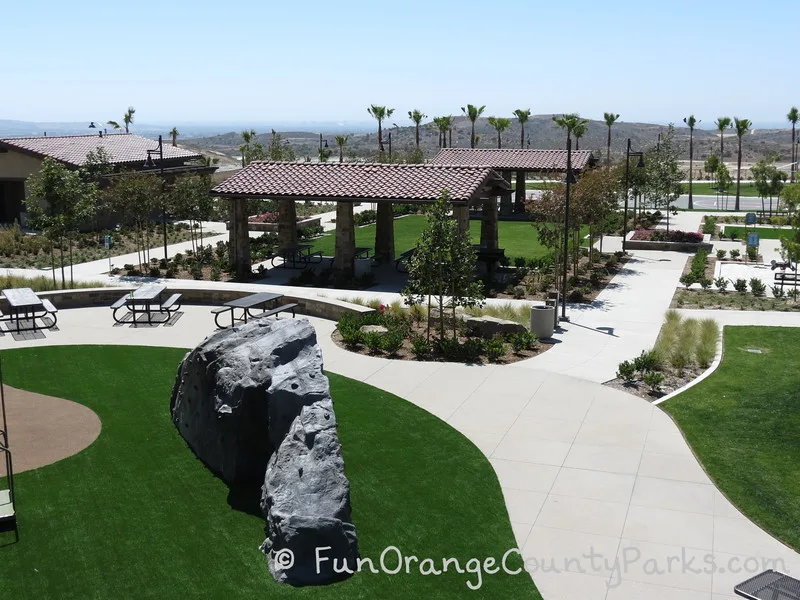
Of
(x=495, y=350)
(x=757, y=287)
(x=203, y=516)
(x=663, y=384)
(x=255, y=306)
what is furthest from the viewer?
(x=757, y=287)

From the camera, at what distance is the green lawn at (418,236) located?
35.4 m

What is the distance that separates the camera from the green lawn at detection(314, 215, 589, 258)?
35375mm

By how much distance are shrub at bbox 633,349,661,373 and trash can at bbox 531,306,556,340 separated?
277cm

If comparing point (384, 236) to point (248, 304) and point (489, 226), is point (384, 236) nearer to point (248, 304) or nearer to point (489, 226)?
point (489, 226)

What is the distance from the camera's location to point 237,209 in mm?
28922

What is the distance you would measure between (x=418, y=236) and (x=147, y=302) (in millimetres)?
18568

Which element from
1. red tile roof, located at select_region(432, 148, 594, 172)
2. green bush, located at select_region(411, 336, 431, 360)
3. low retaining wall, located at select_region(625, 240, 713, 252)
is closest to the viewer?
green bush, located at select_region(411, 336, 431, 360)

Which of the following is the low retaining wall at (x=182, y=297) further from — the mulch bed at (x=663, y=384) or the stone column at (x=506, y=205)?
the stone column at (x=506, y=205)

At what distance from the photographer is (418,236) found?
38.0 m

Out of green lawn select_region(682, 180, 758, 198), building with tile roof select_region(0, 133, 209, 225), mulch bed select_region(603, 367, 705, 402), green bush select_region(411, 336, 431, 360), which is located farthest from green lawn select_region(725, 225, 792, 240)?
building with tile roof select_region(0, 133, 209, 225)

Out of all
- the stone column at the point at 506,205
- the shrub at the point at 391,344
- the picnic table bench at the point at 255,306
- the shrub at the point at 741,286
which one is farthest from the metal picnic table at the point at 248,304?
the stone column at the point at 506,205

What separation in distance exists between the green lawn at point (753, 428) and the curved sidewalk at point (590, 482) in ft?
0.99

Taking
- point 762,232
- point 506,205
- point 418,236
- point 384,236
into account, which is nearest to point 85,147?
point 418,236

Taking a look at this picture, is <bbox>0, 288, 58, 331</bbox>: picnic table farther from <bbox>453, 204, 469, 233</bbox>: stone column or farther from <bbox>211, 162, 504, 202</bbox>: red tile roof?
<bbox>453, 204, 469, 233</bbox>: stone column
